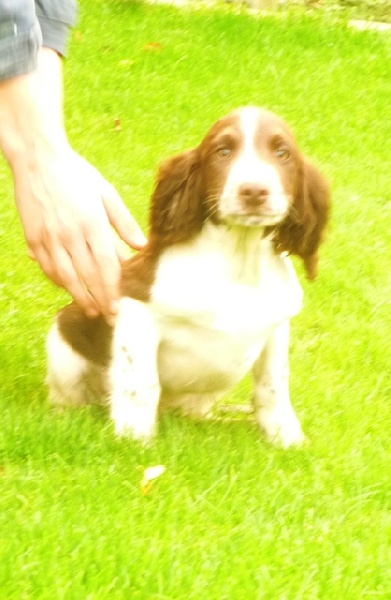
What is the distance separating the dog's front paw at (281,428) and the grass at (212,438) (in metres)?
0.08

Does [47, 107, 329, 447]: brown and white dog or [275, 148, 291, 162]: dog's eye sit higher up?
[275, 148, 291, 162]: dog's eye

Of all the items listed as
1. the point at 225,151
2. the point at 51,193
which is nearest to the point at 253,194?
the point at 225,151

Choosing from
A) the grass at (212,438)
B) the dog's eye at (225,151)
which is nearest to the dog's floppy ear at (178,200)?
the dog's eye at (225,151)

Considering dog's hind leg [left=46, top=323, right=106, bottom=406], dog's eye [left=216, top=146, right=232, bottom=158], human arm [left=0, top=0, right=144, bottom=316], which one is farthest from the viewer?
dog's hind leg [left=46, top=323, right=106, bottom=406]

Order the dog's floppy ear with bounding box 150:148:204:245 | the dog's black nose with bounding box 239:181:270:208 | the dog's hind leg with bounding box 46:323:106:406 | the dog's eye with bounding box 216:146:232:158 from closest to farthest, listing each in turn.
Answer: the dog's black nose with bounding box 239:181:270:208, the dog's eye with bounding box 216:146:232:158, the dog's floppy ear with bounding box 150:148:204:245, the dog's hind leg with bounding box 46:323:106:406

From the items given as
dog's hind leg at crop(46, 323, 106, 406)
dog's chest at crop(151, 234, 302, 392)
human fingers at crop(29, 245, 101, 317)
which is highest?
human fingers at crop(29, 245, 101, 317)

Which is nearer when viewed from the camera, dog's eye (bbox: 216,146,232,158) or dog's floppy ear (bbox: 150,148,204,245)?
dog's eye (bbox: 216,146,232,158)

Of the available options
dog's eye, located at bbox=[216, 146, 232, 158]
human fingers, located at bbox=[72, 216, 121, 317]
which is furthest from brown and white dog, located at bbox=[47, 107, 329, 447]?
human fingers, located at bbox=[72, 216, 121, 317]

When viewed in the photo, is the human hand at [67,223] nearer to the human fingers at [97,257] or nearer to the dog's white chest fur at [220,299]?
the human fingers at [97,257]

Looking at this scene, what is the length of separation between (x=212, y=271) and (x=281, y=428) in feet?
2.39

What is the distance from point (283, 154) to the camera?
3.88 metres

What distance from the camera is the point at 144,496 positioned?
361cm

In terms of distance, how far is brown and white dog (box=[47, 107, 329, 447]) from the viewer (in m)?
3.87

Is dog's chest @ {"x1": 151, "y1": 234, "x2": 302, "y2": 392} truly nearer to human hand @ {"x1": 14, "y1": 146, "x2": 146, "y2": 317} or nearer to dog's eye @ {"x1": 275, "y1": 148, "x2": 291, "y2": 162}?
dog's eye @ {"x1": 275, "y1": 148, "x2": 291, "y2": 162}
